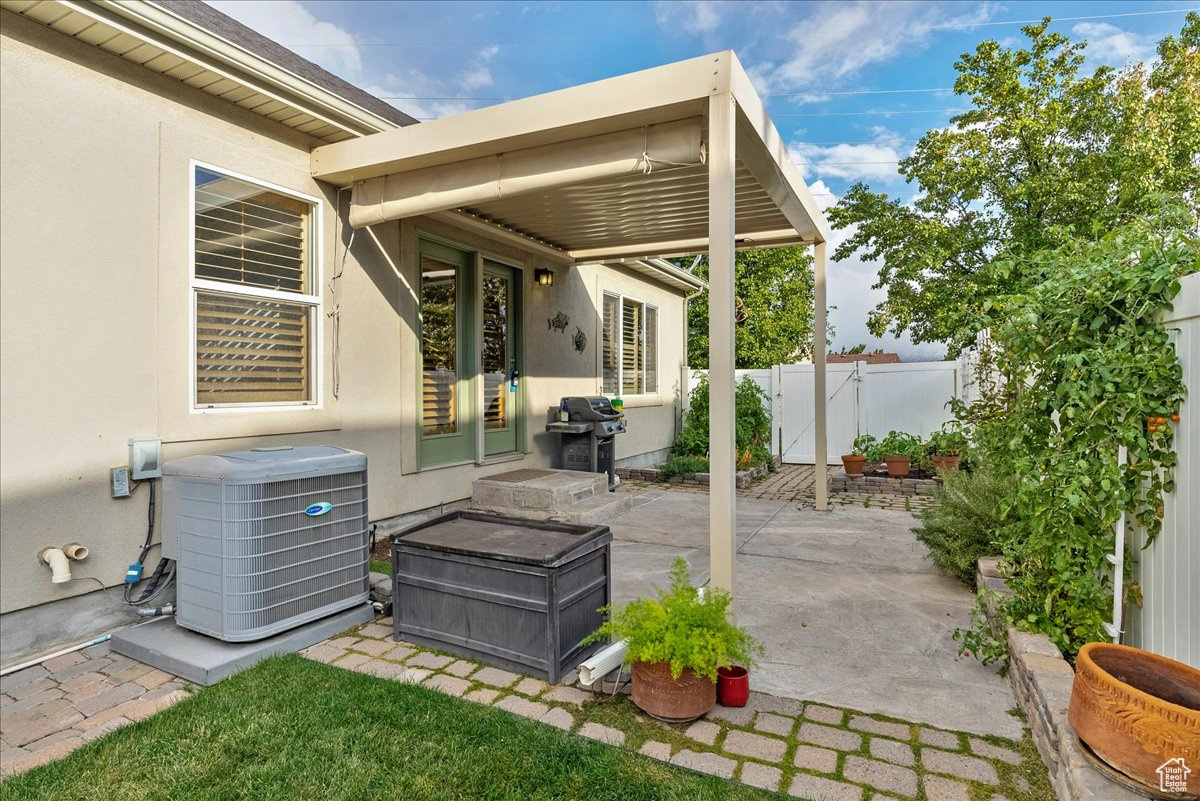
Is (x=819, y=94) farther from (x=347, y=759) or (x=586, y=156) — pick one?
(x=347, y=759)

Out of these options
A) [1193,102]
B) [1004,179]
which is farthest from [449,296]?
[1193,102]

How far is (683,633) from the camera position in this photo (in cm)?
232

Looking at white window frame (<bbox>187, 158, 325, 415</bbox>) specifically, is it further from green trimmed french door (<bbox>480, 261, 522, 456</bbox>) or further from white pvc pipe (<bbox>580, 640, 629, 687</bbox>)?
white pvc pipe (<bbox>580, 640, 629, 687</bbox>)

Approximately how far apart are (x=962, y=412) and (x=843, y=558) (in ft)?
9.61

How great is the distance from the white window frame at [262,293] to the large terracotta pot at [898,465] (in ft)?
23.1

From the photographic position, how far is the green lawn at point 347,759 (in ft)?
6.48

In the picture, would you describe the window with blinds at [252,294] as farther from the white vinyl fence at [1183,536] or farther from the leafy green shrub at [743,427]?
the leafy green shrub at [743,427]

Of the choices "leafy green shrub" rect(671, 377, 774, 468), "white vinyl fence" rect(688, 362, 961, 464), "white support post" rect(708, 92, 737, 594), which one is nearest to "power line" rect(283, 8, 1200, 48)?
"white vinyl fence" rect(688, 362, 961, 464)

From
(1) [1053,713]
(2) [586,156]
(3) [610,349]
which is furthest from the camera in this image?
(3) [610,349]

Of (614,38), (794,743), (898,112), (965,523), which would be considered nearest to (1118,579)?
(794,743)

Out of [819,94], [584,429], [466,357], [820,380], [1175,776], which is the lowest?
[1175,776]

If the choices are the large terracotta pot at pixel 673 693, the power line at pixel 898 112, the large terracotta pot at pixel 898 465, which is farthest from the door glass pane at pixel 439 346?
the power line at pixel 898 112

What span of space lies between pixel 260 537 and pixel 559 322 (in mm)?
4952

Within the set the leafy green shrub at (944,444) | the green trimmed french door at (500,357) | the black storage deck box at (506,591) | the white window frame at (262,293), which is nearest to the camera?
the black storage deck box at (506,591)
